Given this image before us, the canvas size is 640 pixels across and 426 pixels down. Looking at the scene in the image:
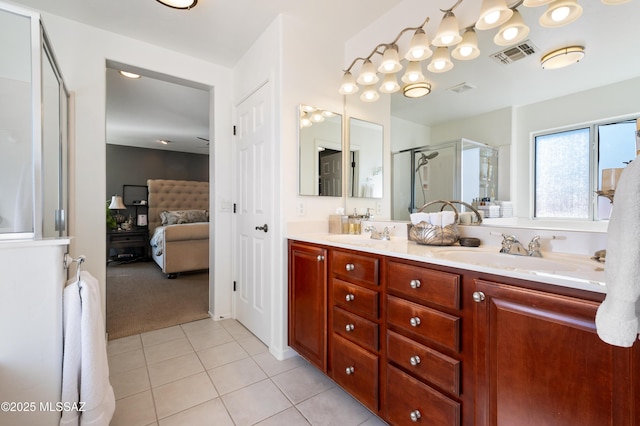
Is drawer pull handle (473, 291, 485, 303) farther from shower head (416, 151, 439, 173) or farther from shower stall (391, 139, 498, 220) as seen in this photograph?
shower head (416, 151, 439, 173)

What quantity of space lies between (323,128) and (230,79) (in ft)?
4.20

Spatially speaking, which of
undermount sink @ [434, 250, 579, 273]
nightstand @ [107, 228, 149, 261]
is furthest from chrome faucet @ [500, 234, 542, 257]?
nightstand @ [107, 228, 149, 261]

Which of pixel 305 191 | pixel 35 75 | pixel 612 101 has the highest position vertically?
pixel 35 75

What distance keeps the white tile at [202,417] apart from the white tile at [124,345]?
1.01 metres

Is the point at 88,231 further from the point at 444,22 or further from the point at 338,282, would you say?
the point at 444,22

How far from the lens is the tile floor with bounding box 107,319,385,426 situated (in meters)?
1.44

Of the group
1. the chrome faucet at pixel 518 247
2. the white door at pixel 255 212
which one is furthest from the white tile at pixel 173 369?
the chrome faucet at pixel 518 247

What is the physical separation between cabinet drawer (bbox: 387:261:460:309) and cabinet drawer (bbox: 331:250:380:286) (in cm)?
10

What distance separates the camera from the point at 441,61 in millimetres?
1641

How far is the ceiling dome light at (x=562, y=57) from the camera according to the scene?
1.23 meters

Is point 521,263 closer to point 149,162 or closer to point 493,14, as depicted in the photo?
point 493,14

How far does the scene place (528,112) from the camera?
4.52ft

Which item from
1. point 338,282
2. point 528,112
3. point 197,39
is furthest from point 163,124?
point 528,112

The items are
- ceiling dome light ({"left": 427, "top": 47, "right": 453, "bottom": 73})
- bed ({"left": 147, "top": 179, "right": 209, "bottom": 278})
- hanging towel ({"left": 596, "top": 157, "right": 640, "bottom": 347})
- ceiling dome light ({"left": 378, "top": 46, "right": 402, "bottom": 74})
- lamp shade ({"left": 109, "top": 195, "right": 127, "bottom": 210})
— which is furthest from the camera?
lamp shade ({"left": 109, "top": 195, "right": 127, "bottom": 210})
